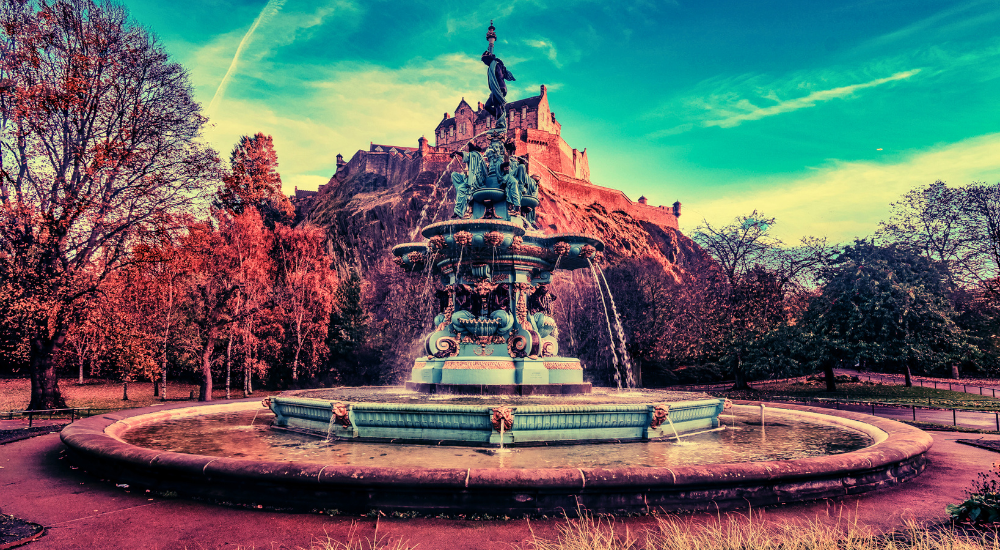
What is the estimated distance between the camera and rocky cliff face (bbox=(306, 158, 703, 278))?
72.3m

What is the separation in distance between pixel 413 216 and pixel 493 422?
68490 mm

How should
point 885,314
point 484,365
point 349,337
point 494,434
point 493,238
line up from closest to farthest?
1. point 494,434
2. point 484,365
3. point 493,238
4. point 885,314
5. point 349,337

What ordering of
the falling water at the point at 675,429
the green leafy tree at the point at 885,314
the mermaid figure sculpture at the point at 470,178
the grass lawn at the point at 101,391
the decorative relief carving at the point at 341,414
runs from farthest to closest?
the grass lawn at the point at 101,391, the green leafy tree at the point at 885,314, the mermaid figure sculpture at the point at 470,178, the falling water at the point at 675,429, the decorative relief carving at the point at 341,414

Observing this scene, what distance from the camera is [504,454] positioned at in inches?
291

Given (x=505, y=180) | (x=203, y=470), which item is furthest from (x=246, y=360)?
(x=203, y=470)

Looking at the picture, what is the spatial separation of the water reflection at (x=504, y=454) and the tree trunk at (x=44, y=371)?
40.6 feet

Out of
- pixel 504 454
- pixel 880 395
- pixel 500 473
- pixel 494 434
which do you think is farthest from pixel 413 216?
pixel 500 473

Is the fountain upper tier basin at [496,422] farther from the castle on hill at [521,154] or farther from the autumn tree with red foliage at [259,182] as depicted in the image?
the castle on hill at [521,154]

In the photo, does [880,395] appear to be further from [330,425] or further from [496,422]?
[330,425]

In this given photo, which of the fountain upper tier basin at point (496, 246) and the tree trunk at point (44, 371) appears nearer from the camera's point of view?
the fountain upper tier basin at point (496, 246)

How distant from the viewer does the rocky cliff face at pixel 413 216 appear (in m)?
72.3

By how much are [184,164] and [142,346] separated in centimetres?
867

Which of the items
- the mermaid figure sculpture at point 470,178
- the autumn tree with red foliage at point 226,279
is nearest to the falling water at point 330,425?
the mermaid figure sculpture at point 470,178

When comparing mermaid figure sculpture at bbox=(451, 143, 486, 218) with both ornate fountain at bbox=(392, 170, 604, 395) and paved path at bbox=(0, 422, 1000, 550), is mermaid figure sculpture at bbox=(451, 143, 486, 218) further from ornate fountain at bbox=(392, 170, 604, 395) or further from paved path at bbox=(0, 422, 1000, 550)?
paved path at bbox=(0, 422, 1000, 550)
